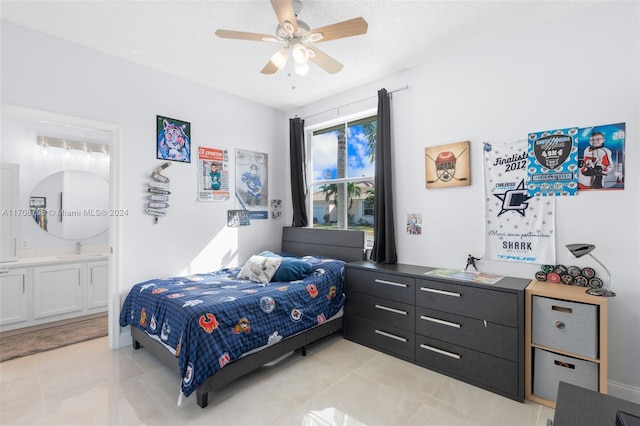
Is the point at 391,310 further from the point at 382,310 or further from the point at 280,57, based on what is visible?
the point at 280,57

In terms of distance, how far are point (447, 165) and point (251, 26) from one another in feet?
7.04

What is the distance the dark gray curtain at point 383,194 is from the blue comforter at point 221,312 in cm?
51

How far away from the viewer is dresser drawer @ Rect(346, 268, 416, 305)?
8.87ft

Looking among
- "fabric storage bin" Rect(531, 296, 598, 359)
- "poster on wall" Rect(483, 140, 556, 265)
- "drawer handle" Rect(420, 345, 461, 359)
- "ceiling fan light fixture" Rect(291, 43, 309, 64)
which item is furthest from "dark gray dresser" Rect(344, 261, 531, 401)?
"ceiling fan light fixture" Rect(291, 43, 309, 64)

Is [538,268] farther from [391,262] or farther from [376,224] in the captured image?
[376,224]

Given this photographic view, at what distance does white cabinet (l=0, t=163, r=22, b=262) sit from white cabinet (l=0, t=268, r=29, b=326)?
27 cm

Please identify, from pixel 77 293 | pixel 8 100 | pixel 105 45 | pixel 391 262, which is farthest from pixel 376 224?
pixel 77 293

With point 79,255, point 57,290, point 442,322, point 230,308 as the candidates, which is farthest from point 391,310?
point 79,255

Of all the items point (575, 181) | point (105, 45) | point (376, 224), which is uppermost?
point (105, 45)

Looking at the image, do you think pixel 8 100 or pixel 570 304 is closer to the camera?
pixel 570 304

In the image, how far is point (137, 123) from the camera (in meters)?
3.08

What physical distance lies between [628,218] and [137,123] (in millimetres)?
4241

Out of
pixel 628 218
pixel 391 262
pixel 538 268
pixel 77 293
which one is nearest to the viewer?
pixel 628 218

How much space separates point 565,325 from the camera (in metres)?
2.01
